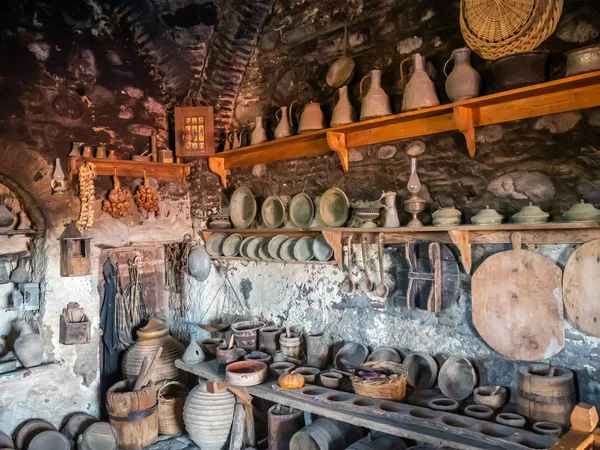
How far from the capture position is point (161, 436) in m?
3.88

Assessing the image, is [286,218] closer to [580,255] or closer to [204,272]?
[204,272]

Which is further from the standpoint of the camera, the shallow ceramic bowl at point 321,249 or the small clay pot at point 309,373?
the shallow ceramic bowl at point 321,249

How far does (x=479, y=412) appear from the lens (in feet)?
8.43

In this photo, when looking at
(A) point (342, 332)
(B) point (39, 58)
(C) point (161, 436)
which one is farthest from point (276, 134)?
(C) point (161, 436)

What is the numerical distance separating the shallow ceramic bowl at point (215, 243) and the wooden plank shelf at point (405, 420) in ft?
5.06

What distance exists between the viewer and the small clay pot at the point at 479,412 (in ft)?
8.25

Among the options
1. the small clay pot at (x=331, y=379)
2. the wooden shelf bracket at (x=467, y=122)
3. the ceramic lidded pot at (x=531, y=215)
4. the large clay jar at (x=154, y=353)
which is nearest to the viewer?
the ceramic lidded pot at (x=531, y=215)

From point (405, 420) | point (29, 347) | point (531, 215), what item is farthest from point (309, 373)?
point (29, 347)

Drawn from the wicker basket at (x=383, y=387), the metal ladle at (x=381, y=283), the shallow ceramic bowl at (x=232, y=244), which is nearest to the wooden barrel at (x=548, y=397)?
the wicker basket at (x=383, y=387)

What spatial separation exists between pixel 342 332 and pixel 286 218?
39.8 inches

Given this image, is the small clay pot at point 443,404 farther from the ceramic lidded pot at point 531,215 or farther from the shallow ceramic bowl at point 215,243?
the shallow ceramic bowl at point 215,243

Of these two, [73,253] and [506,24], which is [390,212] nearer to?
[506,24]

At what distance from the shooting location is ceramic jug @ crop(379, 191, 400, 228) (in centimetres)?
313

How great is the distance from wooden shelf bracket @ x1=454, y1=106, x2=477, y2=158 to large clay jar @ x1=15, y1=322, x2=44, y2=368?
3.36 meters
